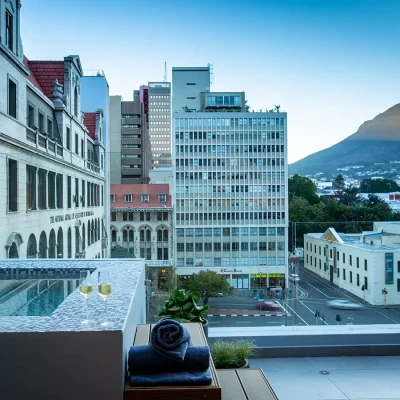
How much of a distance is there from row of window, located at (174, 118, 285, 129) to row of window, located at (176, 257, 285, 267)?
262 inches

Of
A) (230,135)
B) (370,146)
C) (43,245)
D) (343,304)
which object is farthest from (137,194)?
(43,245)

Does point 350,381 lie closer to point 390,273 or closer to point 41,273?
point 41,273

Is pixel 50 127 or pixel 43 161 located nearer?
pixel 43 161

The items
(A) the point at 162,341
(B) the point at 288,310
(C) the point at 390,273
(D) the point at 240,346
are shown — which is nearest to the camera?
(A) the point at 162,341

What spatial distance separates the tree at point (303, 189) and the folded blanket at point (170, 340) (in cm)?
2406

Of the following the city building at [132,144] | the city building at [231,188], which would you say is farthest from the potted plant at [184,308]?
the city building at [132,144]

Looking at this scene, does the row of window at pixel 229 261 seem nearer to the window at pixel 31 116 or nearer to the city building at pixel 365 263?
the city building at pixel 365 263

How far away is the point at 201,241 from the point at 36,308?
20.4m

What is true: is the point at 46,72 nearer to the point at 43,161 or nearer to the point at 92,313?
the point at 43,161

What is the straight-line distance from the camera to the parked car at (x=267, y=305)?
1549 centimetres

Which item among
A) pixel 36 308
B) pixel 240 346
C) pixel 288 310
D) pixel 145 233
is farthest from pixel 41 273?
pixel 145 233

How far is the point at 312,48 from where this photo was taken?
10930 millimetres

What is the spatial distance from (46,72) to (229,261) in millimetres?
15212

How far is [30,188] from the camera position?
21.4ft
